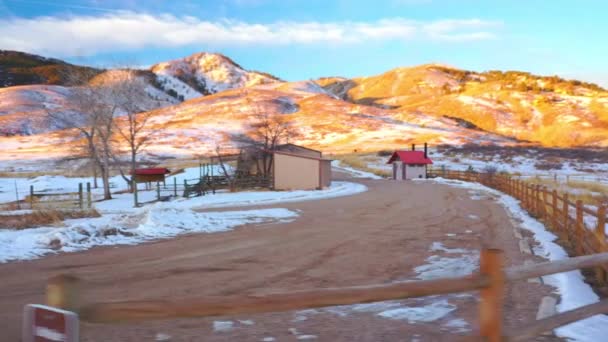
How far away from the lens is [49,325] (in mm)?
2588

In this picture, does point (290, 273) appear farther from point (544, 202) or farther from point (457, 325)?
point (544, 202)

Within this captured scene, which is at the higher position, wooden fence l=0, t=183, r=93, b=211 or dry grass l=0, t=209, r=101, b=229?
dry grass l=0, t=209, r=101, b=229

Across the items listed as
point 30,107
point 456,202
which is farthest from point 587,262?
point 30,107

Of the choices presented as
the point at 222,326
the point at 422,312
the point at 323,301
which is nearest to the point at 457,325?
the point at 422,312

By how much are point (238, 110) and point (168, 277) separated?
149 meters

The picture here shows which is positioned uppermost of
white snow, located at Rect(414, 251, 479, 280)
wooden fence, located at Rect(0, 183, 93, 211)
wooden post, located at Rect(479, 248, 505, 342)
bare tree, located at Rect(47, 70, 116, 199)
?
bare tree, located at Rect(47, 70, 116, 199)

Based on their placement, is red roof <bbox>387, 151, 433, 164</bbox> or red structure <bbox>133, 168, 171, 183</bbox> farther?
red roof <bbox>387, 151, 433, 164</bbox>

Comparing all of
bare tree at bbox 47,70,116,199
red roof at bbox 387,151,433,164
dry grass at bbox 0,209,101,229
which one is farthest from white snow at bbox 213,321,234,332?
red roof at bbox 387,151,433,164

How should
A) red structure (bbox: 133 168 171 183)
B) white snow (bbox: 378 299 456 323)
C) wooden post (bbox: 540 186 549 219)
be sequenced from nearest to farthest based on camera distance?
white snow (bbox: 378 299 456 323), wooden post (bbox: 540 186 549 219), red structure (bbox: 133 168 171 183)

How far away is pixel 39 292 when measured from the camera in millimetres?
7297

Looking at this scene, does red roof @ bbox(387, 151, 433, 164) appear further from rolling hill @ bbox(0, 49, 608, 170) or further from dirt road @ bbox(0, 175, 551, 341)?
rolling hill @ bbox(0, 49, 608, 170)

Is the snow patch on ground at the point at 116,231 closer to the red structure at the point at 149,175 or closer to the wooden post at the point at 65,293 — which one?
the wooden post at the point at 65,293

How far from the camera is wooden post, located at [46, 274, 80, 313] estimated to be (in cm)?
252

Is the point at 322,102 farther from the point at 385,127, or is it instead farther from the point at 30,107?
the point at 30,107
